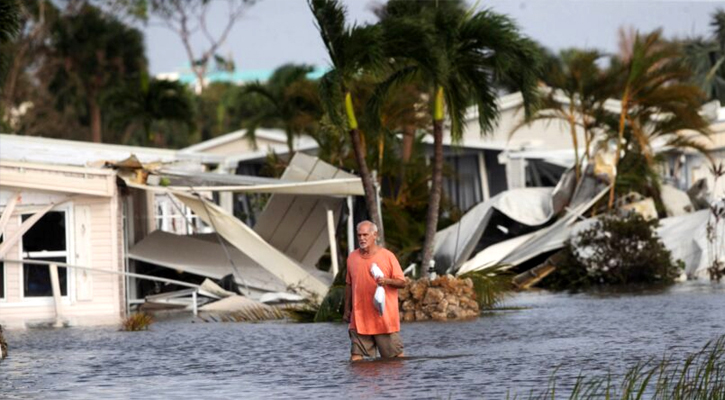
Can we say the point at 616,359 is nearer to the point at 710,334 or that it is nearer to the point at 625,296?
the point at 710,334

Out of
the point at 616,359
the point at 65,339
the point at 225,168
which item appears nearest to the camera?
the point at 616,359

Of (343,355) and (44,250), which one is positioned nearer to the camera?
(343,355)

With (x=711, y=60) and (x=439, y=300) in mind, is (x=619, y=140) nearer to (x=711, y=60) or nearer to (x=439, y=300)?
(x=439, y=300)

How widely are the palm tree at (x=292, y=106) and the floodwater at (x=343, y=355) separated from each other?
13632 millimetres

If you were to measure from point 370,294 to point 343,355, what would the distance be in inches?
95.1

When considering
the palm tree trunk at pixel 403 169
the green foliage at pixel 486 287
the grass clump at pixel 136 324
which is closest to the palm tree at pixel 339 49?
the green foliage at pixel 486 287

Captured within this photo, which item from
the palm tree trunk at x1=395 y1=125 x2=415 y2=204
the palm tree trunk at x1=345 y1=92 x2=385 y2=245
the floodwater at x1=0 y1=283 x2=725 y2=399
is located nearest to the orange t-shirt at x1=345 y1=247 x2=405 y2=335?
the floodwater at x1=0 y1=283 x2=725 y2=399

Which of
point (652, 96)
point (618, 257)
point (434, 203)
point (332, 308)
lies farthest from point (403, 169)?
point (332, 308)

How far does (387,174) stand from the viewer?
34.3m

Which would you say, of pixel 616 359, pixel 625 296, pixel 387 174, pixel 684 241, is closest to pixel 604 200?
pixel 684 241

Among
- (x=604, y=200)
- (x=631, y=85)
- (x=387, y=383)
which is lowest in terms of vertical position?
(x=387, y=383)

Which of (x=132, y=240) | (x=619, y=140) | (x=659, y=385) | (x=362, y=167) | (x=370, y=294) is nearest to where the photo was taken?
(x=659, y=385)

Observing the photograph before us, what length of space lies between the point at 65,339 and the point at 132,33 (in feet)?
145

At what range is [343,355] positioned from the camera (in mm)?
16031
